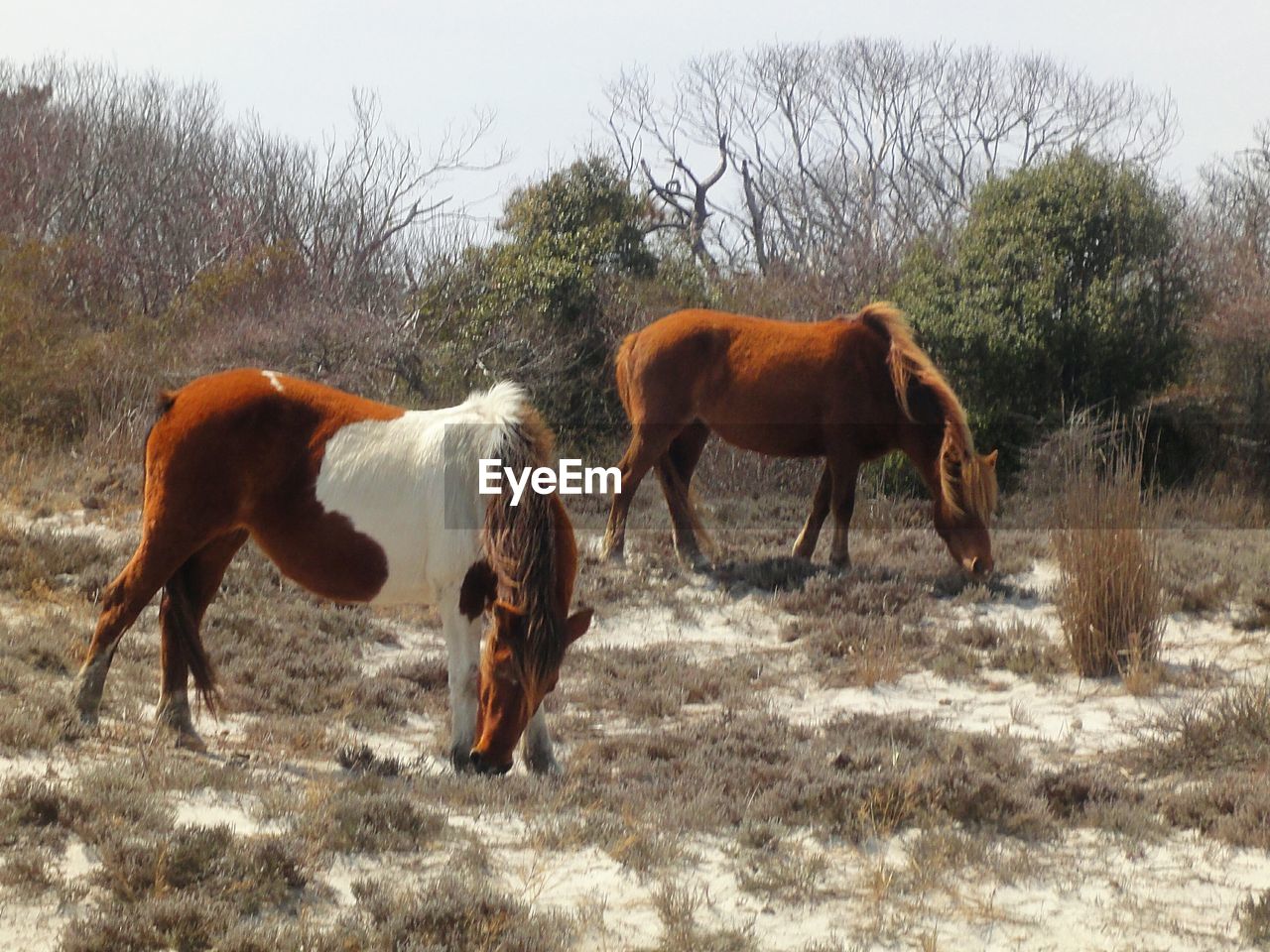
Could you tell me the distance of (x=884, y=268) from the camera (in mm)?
18094

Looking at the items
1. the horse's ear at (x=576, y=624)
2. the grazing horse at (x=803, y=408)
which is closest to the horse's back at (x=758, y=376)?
the grazing horse at (x=803, y=408)

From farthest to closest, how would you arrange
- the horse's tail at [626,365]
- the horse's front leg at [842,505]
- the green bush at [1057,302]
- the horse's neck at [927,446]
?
the green bush at [1057,302], the horse's tail at [626,365], the horse's front leg at [842,505], the horse's neck at [927,446]

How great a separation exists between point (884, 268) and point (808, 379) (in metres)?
7.74

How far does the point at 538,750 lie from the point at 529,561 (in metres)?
1.02

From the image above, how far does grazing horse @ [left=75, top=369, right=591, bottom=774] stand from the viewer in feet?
19.5

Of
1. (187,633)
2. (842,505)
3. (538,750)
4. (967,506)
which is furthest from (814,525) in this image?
(187,633)

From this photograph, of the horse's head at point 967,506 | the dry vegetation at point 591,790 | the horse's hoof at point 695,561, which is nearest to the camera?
the dry vegetation at point 591,790

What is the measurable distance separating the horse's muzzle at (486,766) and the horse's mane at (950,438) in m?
5.55

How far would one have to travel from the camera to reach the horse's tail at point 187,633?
20.4 feet

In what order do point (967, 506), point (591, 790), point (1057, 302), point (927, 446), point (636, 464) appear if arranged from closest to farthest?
point (591, 790) → point (967, 506) → point (927, 446) → point (636, 464) → point (1057, 302)

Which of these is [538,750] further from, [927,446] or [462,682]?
[927,446]

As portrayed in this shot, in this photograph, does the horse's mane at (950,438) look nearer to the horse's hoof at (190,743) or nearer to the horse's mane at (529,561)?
the horse's mane at (529,561)

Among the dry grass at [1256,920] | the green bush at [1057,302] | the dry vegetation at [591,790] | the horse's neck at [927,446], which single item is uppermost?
the green bush at [1057,302]

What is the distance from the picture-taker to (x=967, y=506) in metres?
10.1
